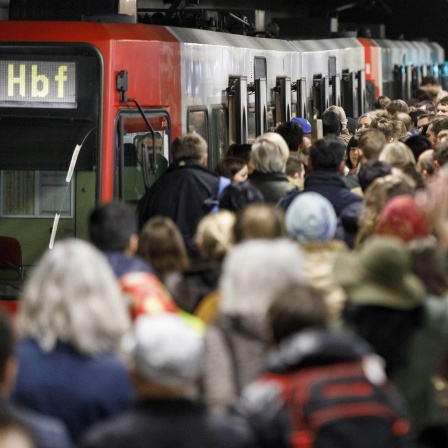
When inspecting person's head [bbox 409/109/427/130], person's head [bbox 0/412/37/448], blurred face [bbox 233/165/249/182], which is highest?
person's head [bbox 409/109/427/130]

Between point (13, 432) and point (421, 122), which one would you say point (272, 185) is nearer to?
point (13, 432)

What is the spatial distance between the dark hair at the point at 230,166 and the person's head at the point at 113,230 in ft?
10.1

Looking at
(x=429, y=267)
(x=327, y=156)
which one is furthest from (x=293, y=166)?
(x=429, y=267)

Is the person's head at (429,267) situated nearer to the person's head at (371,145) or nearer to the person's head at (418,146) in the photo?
the person's head at (371,145)

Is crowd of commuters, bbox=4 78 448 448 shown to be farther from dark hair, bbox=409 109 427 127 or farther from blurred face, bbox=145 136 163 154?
dark hair, bbox=409 109 427 127

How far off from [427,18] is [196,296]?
118 ft

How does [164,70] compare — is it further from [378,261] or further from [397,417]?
[397,417]

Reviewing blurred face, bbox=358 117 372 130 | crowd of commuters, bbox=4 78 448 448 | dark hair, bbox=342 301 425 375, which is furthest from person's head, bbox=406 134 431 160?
dark hair, bbox=342 301 425 375

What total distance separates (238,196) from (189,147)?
3.51ft

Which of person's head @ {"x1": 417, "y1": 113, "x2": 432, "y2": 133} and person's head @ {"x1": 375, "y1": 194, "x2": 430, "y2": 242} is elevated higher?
person's head @ {"x1": 417, "y1": 113, "x2": 432, "y2": 133}

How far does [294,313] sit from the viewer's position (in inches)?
174

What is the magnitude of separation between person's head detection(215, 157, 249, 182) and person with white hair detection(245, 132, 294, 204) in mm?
387

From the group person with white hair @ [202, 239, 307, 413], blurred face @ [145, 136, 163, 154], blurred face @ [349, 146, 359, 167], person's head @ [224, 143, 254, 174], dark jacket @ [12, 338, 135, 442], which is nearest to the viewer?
dark jacket @ [12, 338, 135, 442]

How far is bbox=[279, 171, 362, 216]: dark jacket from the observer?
8.13 m
